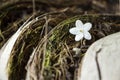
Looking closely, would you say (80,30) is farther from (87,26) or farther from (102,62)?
(102,62)

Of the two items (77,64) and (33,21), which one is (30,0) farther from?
(77,64)

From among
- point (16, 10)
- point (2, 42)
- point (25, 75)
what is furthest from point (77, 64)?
point (16, 10)

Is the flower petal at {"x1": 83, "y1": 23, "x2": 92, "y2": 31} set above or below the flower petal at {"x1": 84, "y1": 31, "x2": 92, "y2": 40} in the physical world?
above

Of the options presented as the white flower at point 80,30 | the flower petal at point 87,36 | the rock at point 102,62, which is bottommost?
the rock at point 102,62

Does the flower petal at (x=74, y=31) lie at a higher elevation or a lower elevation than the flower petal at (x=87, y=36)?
higher

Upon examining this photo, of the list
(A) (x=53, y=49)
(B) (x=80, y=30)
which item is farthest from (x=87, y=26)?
(A) (x=53, y=49)
